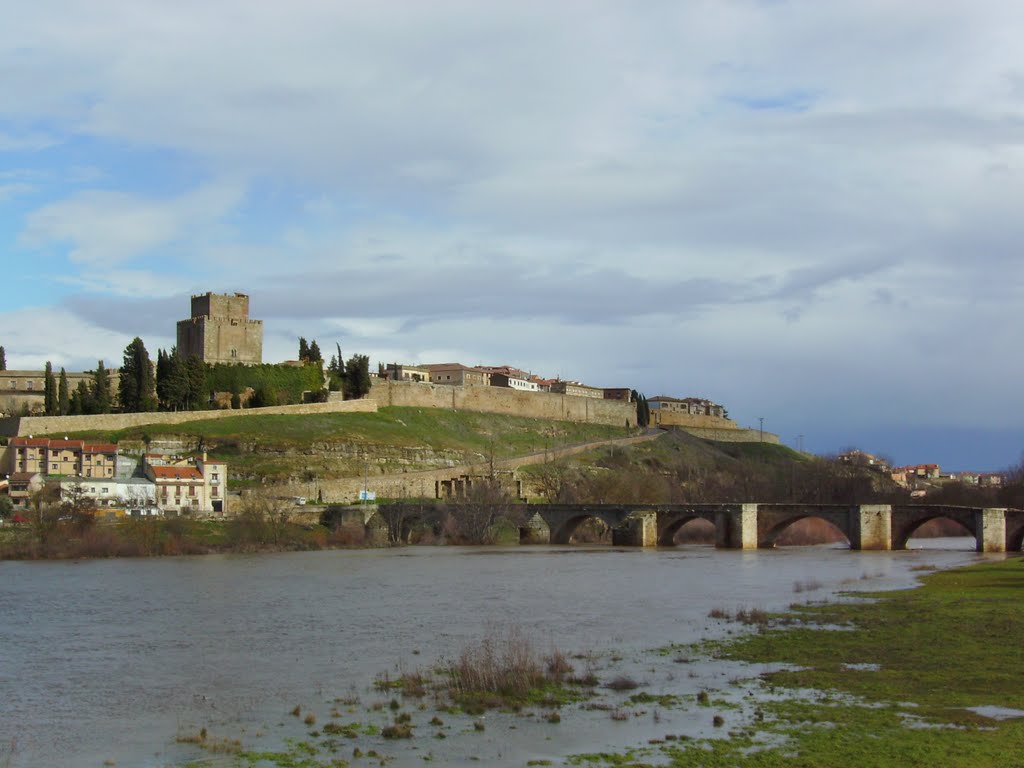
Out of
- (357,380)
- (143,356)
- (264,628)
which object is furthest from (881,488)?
(264,628)

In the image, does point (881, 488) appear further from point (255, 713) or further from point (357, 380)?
point (255, 713)

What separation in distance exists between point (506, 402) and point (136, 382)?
38904 millimetres

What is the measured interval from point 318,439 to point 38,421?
61.0ft

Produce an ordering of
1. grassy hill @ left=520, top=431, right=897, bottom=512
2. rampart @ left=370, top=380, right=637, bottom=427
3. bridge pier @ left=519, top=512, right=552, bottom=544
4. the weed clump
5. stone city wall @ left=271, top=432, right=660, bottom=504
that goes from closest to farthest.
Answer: the weed clump
bridge pier @ left=519, top=512, right=552, bottom=544
stone city wall @ left=271, top=432, right=660, bottom=504
grassy hill @ left=520, top=431, right=897, bottom=512
rampart @ left=370, top=380, right=637, bottom=427

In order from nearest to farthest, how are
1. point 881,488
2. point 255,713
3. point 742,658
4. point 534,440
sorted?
1. point 255,713
2. point 742,658
3. point 881,488
4. point 534,440

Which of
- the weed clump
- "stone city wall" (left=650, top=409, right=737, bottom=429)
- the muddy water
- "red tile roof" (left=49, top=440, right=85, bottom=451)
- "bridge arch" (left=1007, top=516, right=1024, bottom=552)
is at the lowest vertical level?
the muddy water

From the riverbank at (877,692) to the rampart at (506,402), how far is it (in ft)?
251

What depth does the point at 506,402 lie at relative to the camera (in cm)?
11094

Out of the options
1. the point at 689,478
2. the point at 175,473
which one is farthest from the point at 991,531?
the point at 175,473

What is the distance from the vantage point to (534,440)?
343 feet

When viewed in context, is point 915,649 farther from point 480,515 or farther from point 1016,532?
point 480,515

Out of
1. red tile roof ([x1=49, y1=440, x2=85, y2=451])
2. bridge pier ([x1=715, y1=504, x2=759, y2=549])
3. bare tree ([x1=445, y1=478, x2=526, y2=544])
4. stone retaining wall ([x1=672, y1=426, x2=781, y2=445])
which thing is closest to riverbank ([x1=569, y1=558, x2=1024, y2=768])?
bridge pier ([x1=715, y1=504, x2=759, y2=549])

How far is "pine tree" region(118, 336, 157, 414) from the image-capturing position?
8181cm

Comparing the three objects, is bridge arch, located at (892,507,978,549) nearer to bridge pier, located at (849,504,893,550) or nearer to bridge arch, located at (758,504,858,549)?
bridge pier, located at (849,504,893,550)
